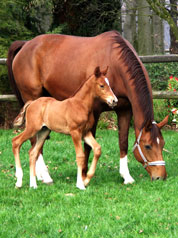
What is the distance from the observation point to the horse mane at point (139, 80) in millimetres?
5723

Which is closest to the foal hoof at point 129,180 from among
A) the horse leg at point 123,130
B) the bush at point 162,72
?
the horse leg at point 123,130

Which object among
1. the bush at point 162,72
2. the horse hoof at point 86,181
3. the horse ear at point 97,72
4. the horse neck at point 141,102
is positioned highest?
the horse ear at point 97,72

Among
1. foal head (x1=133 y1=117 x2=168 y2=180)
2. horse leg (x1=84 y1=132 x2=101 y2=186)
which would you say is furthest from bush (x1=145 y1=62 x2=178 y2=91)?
horse leg (x1=84 y1=132 x2=101 y2=186)

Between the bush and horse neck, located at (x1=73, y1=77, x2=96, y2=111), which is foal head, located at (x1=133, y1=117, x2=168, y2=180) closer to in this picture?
horse neck, located at (x1=73, y1=77, x2=96, y2=111)

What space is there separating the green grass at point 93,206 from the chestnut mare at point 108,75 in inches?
16.7

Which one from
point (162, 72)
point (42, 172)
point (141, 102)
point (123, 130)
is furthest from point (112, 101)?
point (162, 72)

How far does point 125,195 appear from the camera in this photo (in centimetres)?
533

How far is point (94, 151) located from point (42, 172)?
1019 millimetres

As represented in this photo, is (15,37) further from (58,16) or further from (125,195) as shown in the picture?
(125,195)

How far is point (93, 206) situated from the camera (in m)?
4.88

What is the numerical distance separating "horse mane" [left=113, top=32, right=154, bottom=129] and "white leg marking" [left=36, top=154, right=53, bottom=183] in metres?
1.55

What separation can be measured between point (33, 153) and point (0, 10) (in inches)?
271

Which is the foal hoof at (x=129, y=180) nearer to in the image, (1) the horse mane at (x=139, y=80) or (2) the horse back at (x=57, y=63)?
(1) the horse mane at (x=139, y=80)

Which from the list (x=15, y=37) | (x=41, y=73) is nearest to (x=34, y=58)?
(x=41, y=73)
